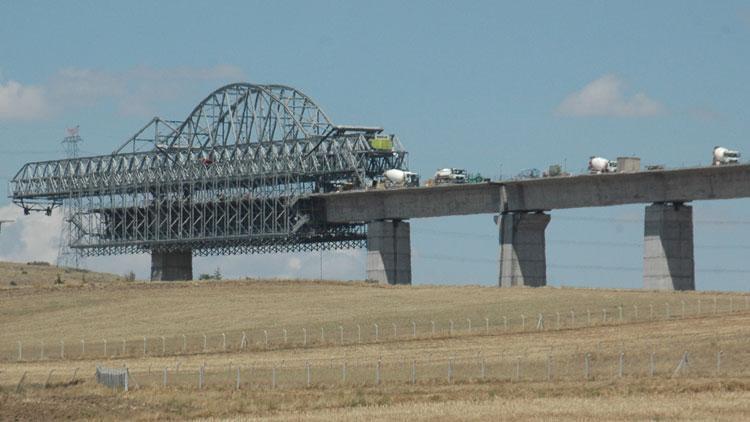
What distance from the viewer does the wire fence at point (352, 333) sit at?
8712cm

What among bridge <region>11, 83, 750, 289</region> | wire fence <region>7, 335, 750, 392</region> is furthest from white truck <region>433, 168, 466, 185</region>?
wire fence <region>7, 335, 750, 392</region>

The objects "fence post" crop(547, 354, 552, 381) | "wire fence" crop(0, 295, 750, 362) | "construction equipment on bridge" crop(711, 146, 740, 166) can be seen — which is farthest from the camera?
"construction equipment on bridge" crop(711, 146, 740, 166)

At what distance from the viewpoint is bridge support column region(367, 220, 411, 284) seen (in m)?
153

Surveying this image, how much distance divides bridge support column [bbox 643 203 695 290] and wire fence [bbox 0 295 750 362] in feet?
93.5

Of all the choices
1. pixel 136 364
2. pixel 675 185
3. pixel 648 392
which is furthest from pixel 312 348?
pixel 675 185

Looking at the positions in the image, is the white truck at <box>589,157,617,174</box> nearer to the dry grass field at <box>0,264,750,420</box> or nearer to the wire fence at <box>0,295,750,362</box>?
the dry grass field at <box>0,264,750,420</box>

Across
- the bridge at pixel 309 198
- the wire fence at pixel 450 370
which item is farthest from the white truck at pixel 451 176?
the wire fence at pixel 450 370

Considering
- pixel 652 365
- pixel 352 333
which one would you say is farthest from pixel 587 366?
pixel 352 333

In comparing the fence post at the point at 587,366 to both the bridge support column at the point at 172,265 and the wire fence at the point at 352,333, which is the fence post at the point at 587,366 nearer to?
the wire fence at the point at 352,333

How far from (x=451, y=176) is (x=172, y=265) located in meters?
46.8

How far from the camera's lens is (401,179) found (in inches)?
6147

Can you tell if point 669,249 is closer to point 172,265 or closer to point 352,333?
point 352,333

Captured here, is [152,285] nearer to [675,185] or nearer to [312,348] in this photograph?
[675,185]

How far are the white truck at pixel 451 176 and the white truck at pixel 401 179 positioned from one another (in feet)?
15.1
